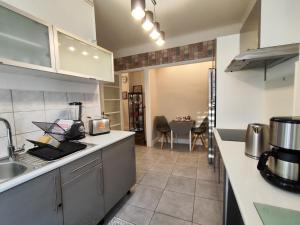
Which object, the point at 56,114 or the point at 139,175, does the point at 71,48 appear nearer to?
the point at 56,114

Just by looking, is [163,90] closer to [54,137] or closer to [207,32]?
[207,32]

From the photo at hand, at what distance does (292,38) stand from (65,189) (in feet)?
6.59

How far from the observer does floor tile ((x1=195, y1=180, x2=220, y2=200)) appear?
190 cm

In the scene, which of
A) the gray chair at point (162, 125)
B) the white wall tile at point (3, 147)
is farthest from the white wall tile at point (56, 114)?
the gray chair at point (162, 125)

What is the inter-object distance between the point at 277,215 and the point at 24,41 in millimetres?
1883

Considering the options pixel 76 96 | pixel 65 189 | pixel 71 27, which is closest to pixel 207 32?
pixel 71 27

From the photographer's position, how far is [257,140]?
3.48 feet

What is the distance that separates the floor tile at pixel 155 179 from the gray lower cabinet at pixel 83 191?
3.08 feet

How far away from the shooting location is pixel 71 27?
178cm

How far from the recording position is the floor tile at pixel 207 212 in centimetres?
152

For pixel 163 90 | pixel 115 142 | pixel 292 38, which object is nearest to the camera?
pixel 292 38

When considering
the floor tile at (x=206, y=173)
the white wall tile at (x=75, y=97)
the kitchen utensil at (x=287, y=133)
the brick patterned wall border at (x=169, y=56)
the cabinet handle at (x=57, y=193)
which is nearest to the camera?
the kitchen utensil at (x=287, y=133)

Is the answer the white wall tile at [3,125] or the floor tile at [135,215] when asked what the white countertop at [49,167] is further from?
the floor tile at [135,215]

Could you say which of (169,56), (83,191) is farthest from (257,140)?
(169,56)
